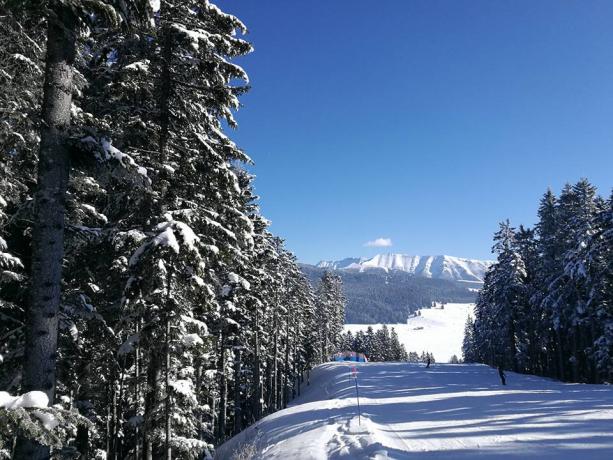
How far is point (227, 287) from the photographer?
21078 millimetres

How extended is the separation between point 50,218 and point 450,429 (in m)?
12.9

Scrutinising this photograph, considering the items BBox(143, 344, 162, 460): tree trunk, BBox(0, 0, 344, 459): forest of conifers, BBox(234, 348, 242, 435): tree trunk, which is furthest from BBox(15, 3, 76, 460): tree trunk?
BBox(234, 348, 242, 435): tree trunk

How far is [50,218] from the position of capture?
5785mm

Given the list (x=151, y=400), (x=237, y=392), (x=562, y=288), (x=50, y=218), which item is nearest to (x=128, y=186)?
(x=50, y=218)

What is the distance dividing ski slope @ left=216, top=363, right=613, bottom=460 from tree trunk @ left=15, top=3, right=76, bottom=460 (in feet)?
25.8

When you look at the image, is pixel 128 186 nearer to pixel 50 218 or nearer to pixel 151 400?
pixel 50 218

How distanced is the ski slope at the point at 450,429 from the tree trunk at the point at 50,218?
787 centimetres

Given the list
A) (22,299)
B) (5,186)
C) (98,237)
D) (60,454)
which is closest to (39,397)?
(60,454)

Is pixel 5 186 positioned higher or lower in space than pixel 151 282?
higher

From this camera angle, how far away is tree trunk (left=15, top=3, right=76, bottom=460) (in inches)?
216

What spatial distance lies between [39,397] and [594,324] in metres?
39.8

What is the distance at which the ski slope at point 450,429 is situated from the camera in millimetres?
10242

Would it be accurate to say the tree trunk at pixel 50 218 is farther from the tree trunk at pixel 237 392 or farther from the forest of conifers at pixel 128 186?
the tree trunk at pixel 237 392

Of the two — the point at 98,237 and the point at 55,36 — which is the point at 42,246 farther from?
the point at 98,237
